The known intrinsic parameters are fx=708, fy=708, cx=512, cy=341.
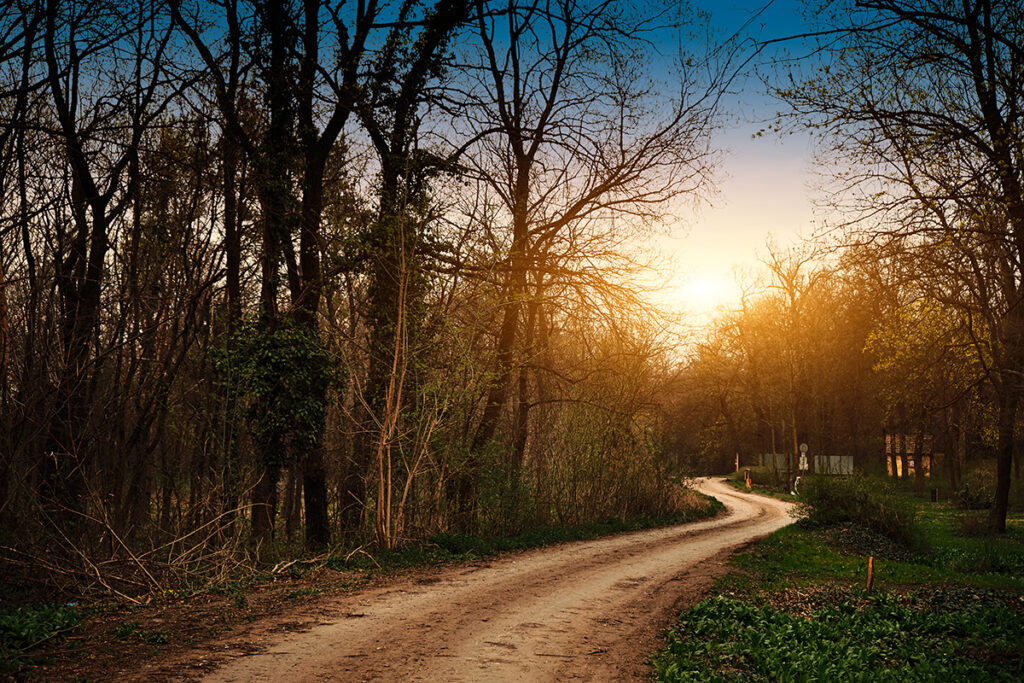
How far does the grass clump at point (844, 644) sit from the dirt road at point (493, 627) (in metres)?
0.57

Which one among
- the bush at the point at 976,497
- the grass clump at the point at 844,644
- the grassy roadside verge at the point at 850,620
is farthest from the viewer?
the bush at the point at 976,497

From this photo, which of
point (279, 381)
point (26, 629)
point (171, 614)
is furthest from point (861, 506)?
point (26, 629)

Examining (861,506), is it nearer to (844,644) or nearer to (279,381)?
(844,644)

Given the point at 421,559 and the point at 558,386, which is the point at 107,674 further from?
the point at 558,386

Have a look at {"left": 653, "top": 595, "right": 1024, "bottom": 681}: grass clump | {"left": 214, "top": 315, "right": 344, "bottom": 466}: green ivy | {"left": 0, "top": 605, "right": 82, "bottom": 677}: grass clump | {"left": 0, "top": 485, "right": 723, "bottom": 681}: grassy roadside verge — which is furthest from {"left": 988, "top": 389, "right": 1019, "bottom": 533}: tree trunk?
{"left": 0, "top": 605, "right": 82, "bottom": 677}: grass clump

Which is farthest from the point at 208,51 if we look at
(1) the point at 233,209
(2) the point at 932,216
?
(2) the point at 932,216

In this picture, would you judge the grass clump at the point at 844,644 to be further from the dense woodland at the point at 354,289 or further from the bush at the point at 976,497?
the bush at the point at 976,497

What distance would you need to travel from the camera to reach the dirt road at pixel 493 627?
682 cm

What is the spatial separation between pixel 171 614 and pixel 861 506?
17.1 m

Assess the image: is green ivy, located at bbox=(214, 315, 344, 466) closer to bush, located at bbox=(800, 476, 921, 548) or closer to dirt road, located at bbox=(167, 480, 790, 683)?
dirt road, located at bbox=(167, 480, 790, 683)

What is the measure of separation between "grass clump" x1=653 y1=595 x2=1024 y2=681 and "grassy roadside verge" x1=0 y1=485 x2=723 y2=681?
492cm

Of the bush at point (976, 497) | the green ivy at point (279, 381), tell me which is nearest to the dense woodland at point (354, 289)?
the green ivy at point (279, 381)

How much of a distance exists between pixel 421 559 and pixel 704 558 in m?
6.02

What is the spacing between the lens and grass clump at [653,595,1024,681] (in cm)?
718
